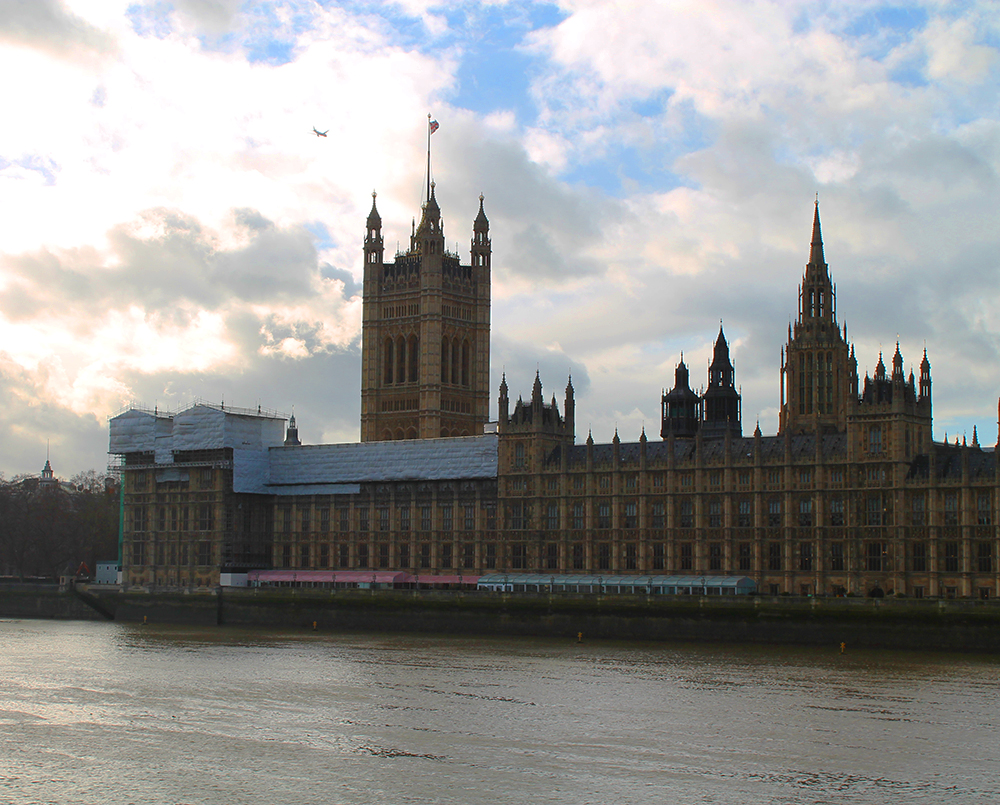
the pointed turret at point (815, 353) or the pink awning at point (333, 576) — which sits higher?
the pointed turret at point (815, 353)

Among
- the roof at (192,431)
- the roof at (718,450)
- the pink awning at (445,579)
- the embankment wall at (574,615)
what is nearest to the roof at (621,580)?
the pink awning at (445,579)

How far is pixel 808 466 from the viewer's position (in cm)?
13025

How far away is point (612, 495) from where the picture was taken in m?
142

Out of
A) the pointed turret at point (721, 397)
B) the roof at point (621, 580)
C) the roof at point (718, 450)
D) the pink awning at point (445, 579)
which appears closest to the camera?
the roof at point (621, 580)

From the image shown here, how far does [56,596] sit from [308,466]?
30.7 metres

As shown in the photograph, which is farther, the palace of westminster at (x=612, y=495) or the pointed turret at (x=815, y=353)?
the pointed turret at (x=815, y=353)

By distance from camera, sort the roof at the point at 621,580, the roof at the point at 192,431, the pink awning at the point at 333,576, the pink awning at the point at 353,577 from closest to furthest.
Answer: the roof at the point at 621,580 → the pink awning at the point at 353,577 → the pink awning at the point at 333,576 → the roof at the point at 192,431

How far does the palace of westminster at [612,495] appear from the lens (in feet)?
409

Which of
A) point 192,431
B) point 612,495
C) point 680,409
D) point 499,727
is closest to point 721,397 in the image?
point 680,409

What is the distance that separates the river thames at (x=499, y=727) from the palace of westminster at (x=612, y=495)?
2404 centimetres

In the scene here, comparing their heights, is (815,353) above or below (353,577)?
above

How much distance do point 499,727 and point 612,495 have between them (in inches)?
2950

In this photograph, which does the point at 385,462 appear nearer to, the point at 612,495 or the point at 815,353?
the point at 612,495

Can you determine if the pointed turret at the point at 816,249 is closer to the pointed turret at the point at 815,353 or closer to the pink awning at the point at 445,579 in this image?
the pointed turret at the point at 815,353
